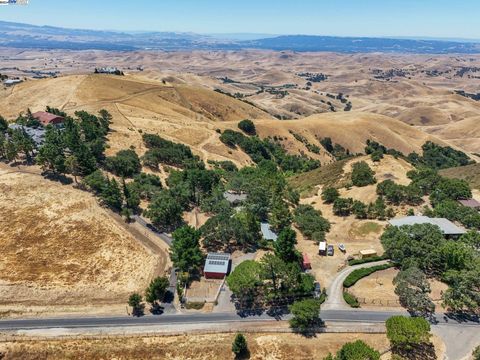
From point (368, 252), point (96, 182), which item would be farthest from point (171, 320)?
point (96, 182)

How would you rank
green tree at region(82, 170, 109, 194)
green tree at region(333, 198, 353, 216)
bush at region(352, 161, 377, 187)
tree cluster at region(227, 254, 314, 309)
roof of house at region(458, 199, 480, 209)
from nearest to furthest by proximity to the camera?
tree cluster at region(227, 254, 314, 309)
green tree at region(82, 170, 109, 194)
roof of house at region(458, 199, 480, 209)
green tree at region(333, 198, 353, 216)
bush at region(352, 161, 377, 187)

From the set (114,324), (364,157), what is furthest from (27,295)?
(364,157)

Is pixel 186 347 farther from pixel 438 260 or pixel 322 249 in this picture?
pixel 438 260

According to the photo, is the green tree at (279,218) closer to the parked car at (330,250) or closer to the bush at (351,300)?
the parked car at (330,250)

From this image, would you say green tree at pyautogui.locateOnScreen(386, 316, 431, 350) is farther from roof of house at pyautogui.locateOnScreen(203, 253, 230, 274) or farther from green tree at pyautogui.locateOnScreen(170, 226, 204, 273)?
green tree at pyautogui.locateOnScreen(170, 226, 204, 273)

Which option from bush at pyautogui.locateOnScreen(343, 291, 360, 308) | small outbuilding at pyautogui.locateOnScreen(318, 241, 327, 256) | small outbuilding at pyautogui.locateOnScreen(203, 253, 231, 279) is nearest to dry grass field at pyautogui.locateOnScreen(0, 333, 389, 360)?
bush at pyautogui.locateOnScreen(343, 291, 360, 308)

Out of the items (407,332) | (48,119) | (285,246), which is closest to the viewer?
(407,332)
